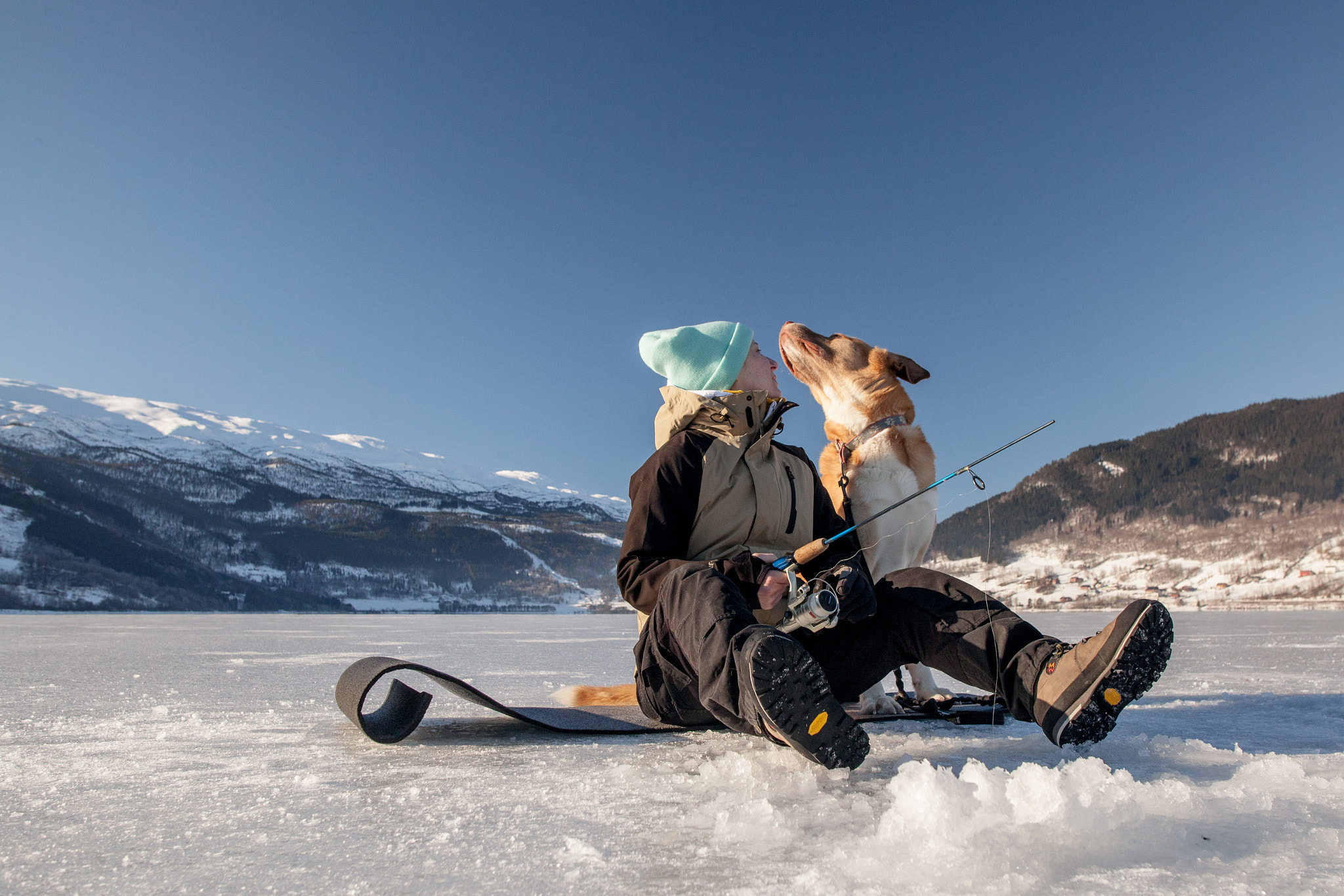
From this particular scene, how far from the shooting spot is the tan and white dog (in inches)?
122

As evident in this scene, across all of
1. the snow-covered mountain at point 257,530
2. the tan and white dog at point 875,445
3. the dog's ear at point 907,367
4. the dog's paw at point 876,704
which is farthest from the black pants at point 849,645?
the snow-covered mountain at point 257,530

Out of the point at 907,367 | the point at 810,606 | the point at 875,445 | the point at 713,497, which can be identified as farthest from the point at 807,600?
the point at 907,367

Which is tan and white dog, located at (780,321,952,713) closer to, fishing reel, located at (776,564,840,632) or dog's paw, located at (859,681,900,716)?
dog's paw, located at (859,681,900,716)

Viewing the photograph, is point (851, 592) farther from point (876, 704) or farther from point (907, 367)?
point (907, 367)

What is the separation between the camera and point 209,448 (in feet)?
425

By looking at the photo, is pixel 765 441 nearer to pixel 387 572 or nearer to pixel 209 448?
pixel 387 572

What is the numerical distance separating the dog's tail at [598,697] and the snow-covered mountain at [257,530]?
76.6m

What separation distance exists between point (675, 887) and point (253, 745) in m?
1.57

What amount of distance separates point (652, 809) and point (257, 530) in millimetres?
110269

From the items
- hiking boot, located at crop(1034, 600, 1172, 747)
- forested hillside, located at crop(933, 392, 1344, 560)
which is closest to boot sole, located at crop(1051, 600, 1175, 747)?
hiking boot, located at crop(1034, 600, 1172, 747)

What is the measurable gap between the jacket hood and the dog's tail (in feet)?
3.35

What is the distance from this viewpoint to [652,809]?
1265mm

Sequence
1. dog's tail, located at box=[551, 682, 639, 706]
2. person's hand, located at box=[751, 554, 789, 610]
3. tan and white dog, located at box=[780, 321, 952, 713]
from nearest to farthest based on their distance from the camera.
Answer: person's hand, located at box=[751, 554, 789, 610] < dog's tail, located at box=[551, 682, 639, 706] < tan and white dog, located at box=[780, 321, 952, 713]

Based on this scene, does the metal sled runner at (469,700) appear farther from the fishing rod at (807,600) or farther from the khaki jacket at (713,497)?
the fishing rod at (807,600)
